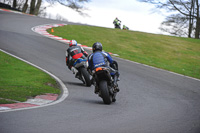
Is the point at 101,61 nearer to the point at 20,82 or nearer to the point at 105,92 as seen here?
the point at 105,92

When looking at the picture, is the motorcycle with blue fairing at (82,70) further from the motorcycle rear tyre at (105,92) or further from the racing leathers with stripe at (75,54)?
the motorcycle rear tyre at (105,92)

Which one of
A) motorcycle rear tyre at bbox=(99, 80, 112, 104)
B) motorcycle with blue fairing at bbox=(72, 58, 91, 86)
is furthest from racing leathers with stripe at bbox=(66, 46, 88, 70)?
motorcycle rear tyre at bbox=(99, 80, 112, 104)

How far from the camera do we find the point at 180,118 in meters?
6.68

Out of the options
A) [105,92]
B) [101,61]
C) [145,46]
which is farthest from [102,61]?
[145,46]

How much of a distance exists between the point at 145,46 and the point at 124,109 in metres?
19.4

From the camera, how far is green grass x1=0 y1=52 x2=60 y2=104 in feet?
28.1

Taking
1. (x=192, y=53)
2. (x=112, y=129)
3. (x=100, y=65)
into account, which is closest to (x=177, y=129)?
(x=112, y=129)

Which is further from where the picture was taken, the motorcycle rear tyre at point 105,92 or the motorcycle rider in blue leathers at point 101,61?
the motorcycle rider in blue leathers at point 101,61

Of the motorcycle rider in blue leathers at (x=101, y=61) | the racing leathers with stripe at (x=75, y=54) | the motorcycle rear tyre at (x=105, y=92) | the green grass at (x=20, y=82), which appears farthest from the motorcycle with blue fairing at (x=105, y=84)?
the racing leathers with stripe at (x=75, y=54)

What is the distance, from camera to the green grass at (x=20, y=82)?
8570mm

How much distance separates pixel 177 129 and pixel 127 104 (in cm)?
303

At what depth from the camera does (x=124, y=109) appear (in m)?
7.63

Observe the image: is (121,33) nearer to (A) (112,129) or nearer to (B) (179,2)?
(B) (179,2)

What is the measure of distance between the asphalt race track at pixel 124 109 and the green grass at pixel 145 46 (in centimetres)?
447
